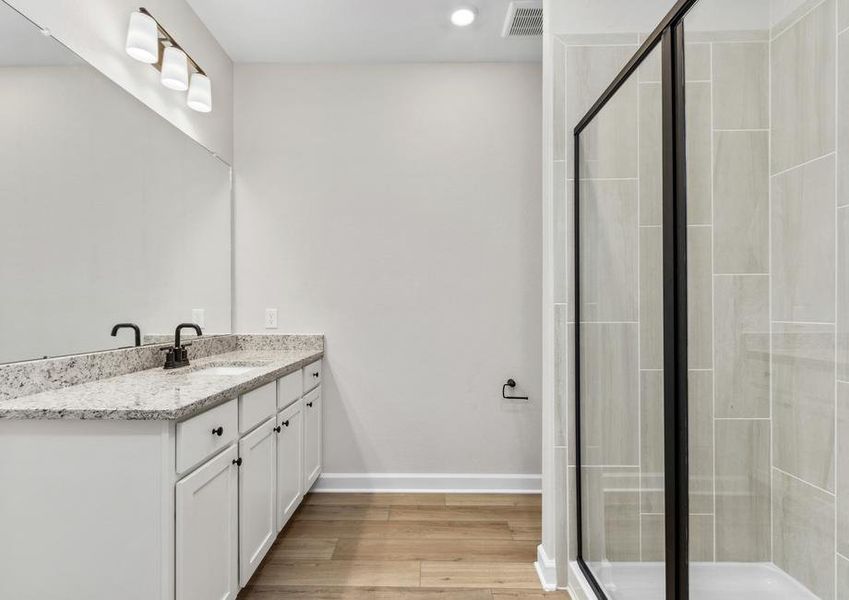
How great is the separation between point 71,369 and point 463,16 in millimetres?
2358

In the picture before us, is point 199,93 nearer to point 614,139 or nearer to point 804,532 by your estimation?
point 614,139

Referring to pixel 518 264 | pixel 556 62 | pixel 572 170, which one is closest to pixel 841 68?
pixel 572 170

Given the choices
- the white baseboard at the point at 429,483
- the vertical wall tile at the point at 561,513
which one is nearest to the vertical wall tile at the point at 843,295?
the vertical wall tile at the point at 561,513

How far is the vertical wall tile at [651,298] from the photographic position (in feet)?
4.27

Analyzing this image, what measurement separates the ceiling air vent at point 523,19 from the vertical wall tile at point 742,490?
2155 mm

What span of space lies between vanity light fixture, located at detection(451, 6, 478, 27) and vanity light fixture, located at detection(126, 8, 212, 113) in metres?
1.31

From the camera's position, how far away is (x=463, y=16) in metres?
2.48

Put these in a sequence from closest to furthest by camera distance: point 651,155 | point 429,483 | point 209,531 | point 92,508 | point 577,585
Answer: point 92,508 < point 651,155 < point 209,531 < point 577,585 < point 429,483

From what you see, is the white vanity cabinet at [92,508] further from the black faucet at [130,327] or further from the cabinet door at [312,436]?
the cabinet door at [312,436]

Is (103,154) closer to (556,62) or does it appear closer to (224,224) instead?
(224,224)

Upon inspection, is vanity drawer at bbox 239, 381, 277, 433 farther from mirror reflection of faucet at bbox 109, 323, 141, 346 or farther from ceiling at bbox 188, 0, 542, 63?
ceiling at bbox 188, 0, 542, 63

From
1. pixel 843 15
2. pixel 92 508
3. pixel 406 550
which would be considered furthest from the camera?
pixel 406 550

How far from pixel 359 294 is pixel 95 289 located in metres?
1.43

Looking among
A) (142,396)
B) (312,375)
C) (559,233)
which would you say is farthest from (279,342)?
(559,233)
